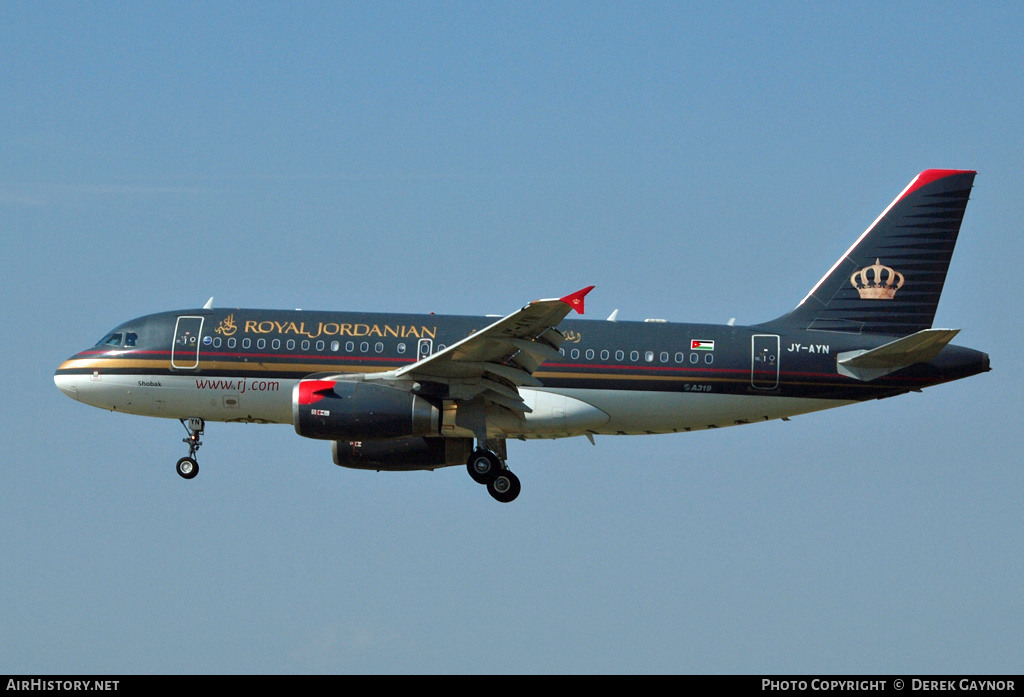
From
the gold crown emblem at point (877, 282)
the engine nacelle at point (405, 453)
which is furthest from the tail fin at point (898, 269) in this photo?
the engine nacelle at point (405, 453)

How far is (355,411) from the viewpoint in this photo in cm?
3741

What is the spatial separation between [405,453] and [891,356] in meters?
13.8

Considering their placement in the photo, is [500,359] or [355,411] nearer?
[355,411]

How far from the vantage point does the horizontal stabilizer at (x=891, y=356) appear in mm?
38250

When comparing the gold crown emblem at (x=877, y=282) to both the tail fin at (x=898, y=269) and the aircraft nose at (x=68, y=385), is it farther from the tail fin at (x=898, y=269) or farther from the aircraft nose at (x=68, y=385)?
the aircraft nose at (x=68, y=385)

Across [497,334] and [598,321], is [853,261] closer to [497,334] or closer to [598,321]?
[598,321]

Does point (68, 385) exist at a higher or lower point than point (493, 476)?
higher

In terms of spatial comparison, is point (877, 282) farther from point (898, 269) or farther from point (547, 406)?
point (547, 406)

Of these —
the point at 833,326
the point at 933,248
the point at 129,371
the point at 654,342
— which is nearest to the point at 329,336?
the point at 129,371

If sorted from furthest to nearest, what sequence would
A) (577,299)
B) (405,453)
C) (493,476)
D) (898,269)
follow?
1. (405,453)
2. (898,269)
3. (493,476)
4. (577,299)

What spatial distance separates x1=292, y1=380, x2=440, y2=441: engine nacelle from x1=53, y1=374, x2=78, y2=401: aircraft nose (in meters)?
7.89

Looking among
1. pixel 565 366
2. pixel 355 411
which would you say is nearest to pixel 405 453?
pixel 355 411

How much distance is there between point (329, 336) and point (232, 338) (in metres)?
2.69

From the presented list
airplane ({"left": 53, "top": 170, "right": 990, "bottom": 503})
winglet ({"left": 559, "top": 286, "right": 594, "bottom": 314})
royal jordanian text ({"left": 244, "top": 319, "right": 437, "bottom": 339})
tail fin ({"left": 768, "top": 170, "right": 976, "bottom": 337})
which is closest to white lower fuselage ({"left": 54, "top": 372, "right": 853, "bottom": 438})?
airplane ({"left": 53, "top": 170, "right": 990, "bottom": 503})
